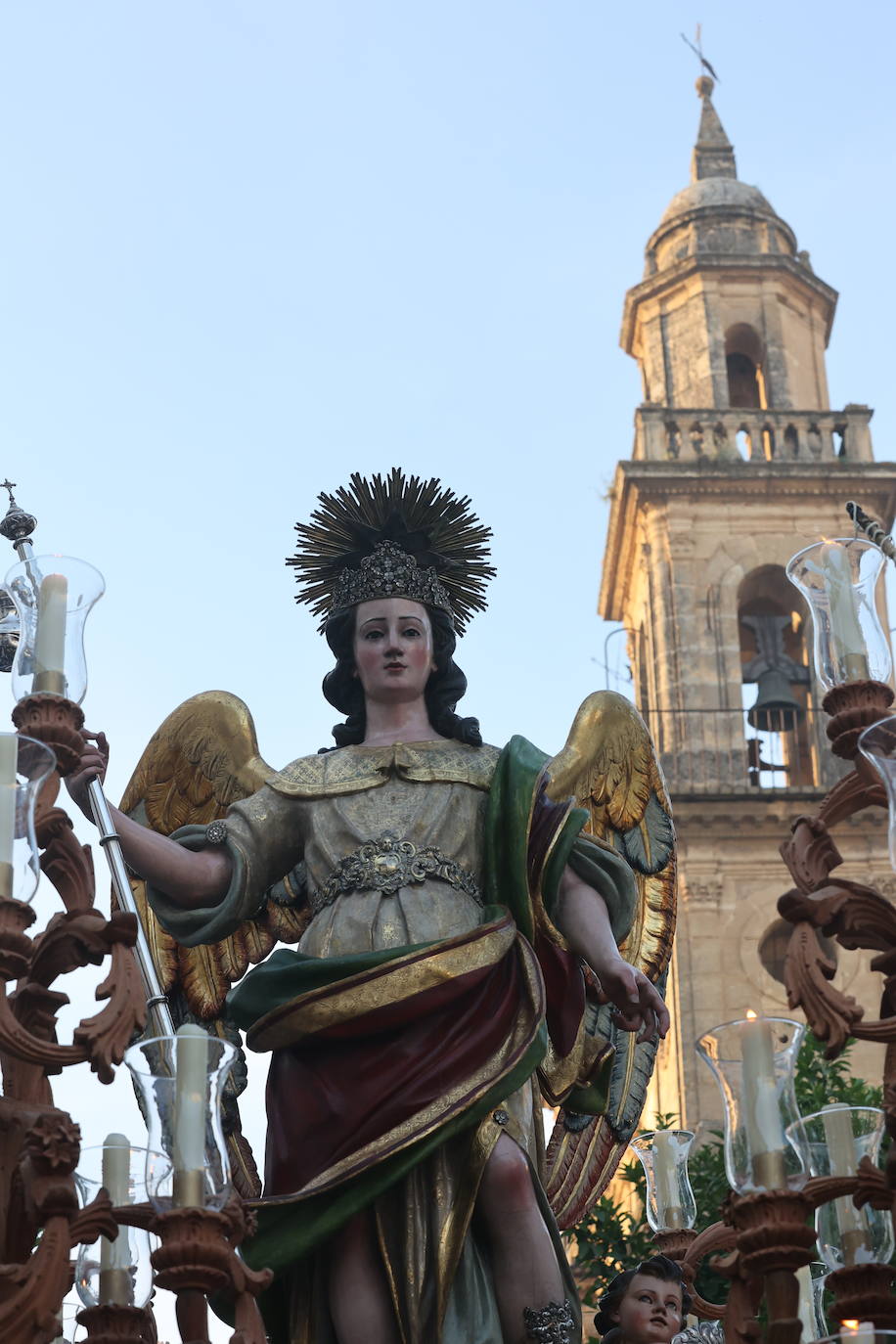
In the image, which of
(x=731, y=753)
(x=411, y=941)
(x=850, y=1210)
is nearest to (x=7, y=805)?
(x=411, y=941)

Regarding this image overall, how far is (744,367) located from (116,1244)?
3856 cm

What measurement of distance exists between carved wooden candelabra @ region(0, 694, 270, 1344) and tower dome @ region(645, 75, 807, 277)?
124 ft

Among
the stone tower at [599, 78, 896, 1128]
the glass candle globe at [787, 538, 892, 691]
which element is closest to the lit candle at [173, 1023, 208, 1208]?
the glass candle globe at [787, 538, 892, 691]

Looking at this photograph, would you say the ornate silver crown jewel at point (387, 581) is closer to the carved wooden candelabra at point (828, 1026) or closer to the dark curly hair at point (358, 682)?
the dark curly hair at point (358, 682)

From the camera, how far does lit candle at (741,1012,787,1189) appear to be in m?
6.43

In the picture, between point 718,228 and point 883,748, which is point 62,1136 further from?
point 718,228

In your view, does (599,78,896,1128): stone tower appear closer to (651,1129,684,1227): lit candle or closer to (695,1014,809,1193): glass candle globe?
(651,1129,684,1227): lit candle

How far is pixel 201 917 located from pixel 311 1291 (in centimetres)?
133

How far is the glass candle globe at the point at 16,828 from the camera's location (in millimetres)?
6859

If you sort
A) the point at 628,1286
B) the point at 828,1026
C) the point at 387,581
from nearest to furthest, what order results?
the point at 828,1026
the point at 628,1286
the point at 387,581

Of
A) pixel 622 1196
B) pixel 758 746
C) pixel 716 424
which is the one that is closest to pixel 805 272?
pixel 716 424

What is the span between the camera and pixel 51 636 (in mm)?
7566

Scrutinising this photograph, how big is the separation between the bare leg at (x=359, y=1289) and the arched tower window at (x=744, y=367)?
37100 mm

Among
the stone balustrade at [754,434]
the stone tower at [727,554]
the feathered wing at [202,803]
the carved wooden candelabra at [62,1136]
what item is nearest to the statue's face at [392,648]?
the feathered wing at [202,803]
